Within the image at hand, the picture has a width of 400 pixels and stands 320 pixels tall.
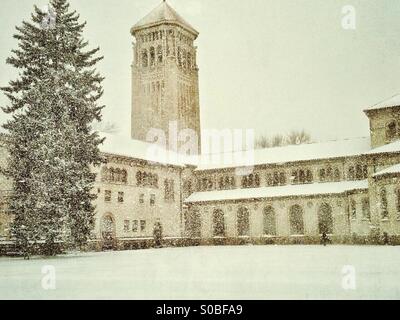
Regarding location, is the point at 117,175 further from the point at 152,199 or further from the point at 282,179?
the point at 282,179

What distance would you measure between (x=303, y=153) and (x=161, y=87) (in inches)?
536

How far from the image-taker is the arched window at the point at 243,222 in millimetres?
41188

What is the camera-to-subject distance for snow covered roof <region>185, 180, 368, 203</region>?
3784 cm

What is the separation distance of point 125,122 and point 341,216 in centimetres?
1700

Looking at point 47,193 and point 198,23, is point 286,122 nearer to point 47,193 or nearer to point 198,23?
point 198,23

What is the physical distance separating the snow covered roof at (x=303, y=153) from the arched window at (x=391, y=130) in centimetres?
406

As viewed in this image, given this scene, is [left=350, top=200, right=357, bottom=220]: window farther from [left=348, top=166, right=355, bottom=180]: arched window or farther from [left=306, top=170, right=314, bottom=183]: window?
[left=306, top=170, right=314, bottom=183]: window

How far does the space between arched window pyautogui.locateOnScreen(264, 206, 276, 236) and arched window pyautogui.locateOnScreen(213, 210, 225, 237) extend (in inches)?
145

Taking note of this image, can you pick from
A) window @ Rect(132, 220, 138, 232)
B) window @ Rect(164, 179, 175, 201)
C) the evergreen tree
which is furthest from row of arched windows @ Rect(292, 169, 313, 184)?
the evergreen tree

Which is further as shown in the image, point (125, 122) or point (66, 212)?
point (125, 122)

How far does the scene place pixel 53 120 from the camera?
24375mm

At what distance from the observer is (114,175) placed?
35875mm
